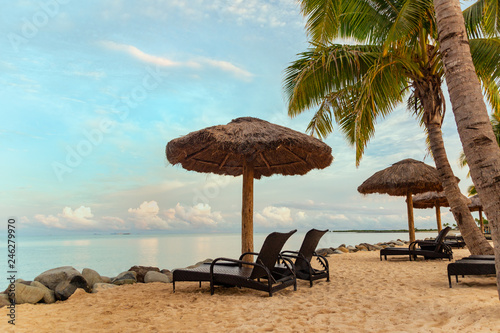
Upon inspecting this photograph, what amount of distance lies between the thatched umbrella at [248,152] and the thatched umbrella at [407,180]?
208 inches

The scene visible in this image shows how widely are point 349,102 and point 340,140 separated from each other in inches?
71.6

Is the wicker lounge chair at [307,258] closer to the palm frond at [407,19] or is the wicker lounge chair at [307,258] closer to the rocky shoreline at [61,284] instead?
the rocky shoreline at [61,284]

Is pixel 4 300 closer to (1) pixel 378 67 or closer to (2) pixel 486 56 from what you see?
(1) pixel 378 67

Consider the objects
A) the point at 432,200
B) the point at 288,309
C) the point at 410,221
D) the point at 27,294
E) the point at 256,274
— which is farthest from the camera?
the point at 432,200

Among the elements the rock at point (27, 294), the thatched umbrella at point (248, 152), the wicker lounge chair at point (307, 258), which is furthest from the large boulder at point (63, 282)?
the wicker lounge chair at point (307, 258)

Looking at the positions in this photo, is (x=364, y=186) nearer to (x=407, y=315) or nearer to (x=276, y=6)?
(x=276, y=6)

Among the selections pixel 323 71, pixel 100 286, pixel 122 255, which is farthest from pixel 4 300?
pixel 122 255

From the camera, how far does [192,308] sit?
3.61 m

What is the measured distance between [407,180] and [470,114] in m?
8.45

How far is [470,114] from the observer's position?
292 centimetres

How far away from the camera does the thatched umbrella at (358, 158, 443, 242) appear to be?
35.2ft

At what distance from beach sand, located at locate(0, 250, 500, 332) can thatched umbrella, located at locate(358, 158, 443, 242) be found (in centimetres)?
608

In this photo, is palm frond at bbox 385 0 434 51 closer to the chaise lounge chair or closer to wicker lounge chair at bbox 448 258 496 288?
wicker lounge chair at bbox 448 258 496 288

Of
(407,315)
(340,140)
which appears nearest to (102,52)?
(340,140)
